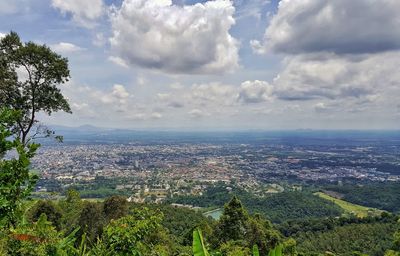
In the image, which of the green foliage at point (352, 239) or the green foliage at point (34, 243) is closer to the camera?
the green foliage at point (34, 243)

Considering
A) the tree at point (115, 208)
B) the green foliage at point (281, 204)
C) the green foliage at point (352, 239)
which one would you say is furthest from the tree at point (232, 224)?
the green foliage at point (281, 204)

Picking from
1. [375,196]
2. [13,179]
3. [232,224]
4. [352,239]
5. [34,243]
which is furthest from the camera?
[375,196]

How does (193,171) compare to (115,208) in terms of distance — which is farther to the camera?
(193,171)

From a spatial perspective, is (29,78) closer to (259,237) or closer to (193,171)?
(259,237)

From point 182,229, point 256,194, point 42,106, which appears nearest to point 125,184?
point 256,194

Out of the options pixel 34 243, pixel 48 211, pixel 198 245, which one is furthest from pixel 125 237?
pixel 48 211

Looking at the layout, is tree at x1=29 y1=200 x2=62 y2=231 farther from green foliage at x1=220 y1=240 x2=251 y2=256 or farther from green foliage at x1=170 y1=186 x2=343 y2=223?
green foliage at x1=170 y1=186 x2=343 y2=223

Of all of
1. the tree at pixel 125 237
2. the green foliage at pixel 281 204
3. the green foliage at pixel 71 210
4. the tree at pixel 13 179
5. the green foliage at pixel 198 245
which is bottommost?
the green foliage at pixel 281 204

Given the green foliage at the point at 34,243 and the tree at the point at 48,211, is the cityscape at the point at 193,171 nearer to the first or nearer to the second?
the tree at the point at 48,211

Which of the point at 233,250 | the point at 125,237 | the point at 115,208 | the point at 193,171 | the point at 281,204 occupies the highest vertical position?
the point at 125,237
